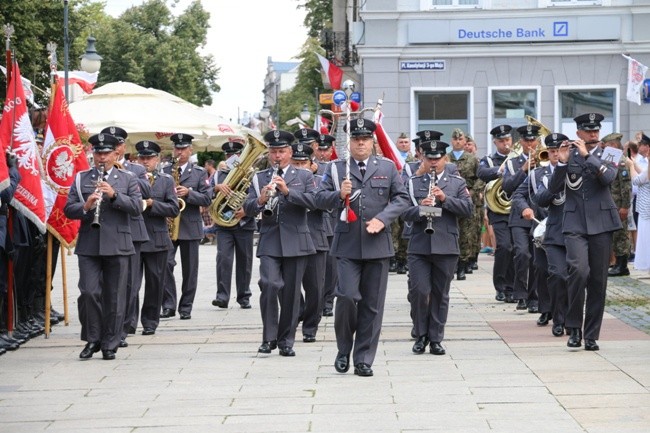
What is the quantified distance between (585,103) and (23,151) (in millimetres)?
21601

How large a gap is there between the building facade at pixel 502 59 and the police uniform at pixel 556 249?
19.5 meters

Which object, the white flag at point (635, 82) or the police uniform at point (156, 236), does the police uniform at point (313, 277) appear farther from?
the white flag at point (635, 82)

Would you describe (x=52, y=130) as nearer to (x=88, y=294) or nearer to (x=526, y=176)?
(x=88, y=294)

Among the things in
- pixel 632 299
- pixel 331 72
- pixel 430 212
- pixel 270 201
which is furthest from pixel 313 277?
pixel 331 72

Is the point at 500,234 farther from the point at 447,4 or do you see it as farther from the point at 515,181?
the point at 447,4

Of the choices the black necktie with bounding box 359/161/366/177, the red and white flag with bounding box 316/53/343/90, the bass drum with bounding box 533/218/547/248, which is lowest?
the bass drum with bounding box 533/218/547/248

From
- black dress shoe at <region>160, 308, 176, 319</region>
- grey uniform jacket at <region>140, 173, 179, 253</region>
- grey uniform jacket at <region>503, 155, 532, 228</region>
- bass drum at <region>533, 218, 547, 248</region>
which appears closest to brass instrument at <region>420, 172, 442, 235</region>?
bass drum at <region>533, 218, 547, 248</region>

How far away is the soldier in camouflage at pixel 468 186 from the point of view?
21703 millimetres

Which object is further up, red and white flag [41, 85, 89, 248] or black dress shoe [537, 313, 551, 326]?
red and white flag [41, 85, 89, 248]

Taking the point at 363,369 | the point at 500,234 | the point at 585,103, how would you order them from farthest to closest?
the point at 585,103 < the point at 500,234 < the point at 363,369

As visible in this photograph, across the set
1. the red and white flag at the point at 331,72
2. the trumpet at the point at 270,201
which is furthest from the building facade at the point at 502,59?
the trumpet at the point at 270,201

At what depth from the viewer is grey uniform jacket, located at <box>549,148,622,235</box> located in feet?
42.6

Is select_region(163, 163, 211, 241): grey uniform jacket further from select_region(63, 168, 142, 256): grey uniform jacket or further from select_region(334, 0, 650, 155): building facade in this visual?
select_region(334, 0, 650, 155): building facade

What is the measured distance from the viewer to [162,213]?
617 inches
